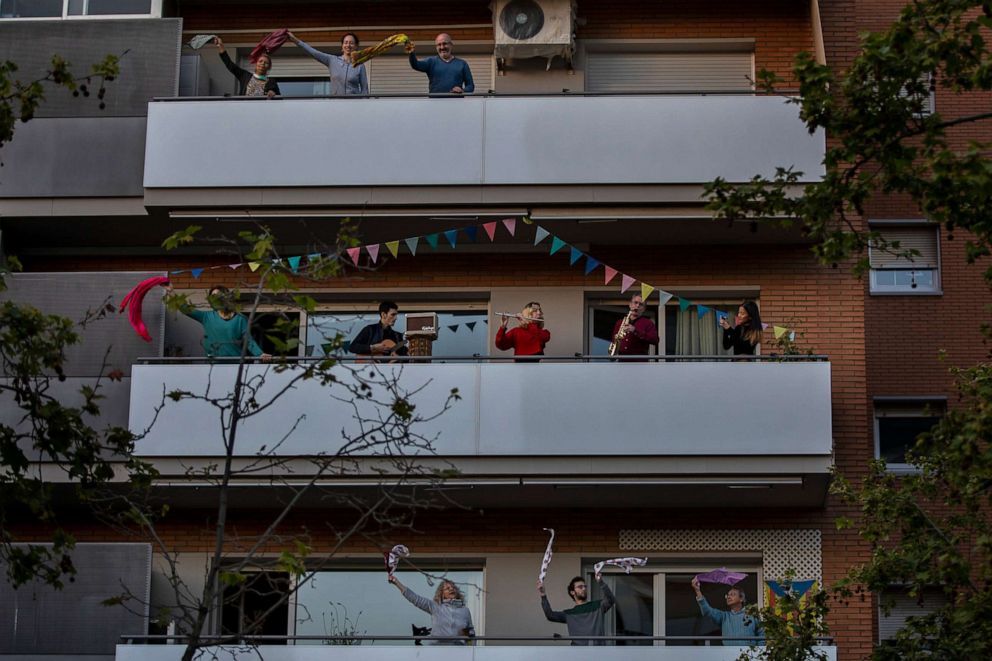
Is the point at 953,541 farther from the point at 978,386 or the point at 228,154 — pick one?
the point at 228,154

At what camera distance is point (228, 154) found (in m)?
20.4

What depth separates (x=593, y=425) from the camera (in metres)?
19.2

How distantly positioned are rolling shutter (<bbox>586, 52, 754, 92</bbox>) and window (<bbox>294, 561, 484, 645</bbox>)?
5.81 meters

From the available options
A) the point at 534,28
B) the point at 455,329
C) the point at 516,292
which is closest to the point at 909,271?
the point at 516,292

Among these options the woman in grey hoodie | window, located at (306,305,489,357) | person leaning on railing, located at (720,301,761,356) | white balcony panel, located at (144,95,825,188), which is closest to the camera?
the woman in grey hoodie

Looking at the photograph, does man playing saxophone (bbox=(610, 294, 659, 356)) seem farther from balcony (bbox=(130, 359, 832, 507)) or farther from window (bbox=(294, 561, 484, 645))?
window (bbox=(294, 561, 484, 645))

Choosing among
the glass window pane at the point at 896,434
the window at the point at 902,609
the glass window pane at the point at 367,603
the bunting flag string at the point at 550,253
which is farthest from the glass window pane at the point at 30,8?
the window at the point at 902,609

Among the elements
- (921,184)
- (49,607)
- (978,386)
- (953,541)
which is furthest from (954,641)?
(49,607)

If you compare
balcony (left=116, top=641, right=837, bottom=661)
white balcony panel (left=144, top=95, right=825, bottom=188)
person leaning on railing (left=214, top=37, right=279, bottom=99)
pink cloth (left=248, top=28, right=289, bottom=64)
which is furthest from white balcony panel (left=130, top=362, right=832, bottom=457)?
pink cloth (left=248, top=28, right=289, bottom=64)

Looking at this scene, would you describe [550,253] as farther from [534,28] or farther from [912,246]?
[912,246]

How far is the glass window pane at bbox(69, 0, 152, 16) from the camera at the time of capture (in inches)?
855

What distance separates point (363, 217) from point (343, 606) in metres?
4.05

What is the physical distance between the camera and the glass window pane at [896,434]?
71.7ft

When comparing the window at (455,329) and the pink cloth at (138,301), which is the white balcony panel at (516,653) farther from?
the window at (455,329)
